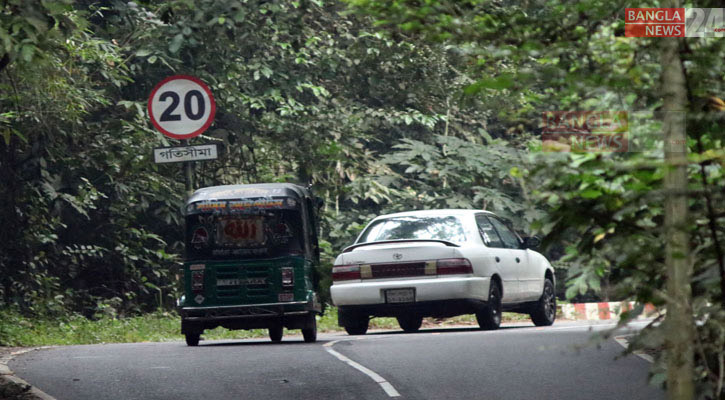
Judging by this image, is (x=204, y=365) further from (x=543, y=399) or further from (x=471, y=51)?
(x=471, y=51)

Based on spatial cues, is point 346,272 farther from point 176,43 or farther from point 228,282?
point 176,43

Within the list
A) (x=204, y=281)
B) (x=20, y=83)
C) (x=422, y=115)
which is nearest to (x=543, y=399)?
(x=204, y=281)

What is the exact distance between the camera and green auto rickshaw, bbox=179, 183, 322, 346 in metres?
17.0

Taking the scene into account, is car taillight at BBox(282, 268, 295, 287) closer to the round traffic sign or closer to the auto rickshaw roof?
the auto rickshaw roof

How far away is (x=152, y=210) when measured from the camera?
27.7 metres

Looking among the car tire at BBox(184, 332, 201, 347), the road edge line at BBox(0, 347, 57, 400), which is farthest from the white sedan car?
the road edge line at BBox(0, 347, 57, 400)

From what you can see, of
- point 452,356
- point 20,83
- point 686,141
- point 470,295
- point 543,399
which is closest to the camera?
point 686,141

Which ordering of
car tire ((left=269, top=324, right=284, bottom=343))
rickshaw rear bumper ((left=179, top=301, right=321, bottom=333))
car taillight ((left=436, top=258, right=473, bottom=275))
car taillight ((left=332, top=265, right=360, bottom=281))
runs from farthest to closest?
car tire ((left=269, top=324, right=284, bottom=343)) → car taillight ((left=332, top=265, right=360, bottom=281)) → rickshaw rear bumper ((left=179, top=301, right=321, bottom=333)) → car taillight ((left=436, top=258, right=473, bottom=275))

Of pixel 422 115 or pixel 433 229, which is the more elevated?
pixel 422 115

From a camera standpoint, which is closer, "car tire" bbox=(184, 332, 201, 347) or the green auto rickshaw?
the green auto rickshaw

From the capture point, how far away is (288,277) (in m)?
17.0

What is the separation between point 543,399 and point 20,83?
13.8 meters

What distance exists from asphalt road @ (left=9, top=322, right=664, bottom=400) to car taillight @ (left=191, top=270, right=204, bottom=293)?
3.45 ft

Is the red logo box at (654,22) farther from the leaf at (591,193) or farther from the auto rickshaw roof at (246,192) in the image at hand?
the auto rickshaw roof at (246,192)
